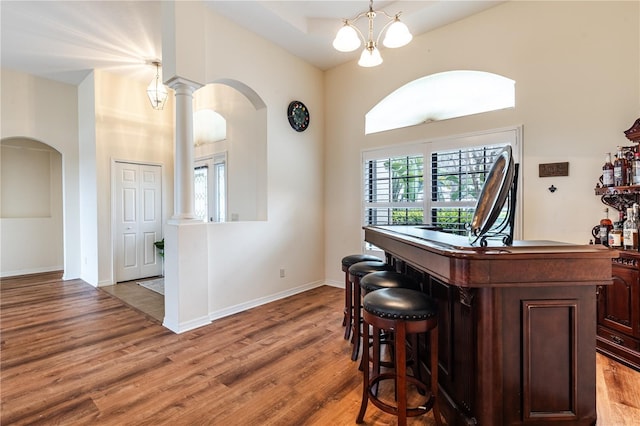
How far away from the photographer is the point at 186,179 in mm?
3150

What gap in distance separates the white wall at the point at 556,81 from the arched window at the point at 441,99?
0.17m

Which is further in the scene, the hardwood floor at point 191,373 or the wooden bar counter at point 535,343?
the hardwood floor at point 191,373

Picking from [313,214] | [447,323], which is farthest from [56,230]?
[447,323]

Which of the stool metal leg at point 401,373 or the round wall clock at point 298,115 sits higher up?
the round wall clock at point 298,115

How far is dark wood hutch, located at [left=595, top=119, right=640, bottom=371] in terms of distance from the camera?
88.4 inches

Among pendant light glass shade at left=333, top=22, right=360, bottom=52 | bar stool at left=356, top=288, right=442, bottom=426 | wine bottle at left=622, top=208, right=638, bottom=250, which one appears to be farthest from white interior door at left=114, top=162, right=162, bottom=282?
wine bottle at left=622, top=208, right=638, bottom=250

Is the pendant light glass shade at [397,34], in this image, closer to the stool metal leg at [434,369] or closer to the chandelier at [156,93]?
the stool metal leg at [434,369]

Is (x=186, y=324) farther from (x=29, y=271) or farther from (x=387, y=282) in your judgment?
(x=29, y=271)

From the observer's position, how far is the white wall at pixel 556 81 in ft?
8.63

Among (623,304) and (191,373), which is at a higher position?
(623,304)

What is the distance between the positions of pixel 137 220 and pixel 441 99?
5265 mm

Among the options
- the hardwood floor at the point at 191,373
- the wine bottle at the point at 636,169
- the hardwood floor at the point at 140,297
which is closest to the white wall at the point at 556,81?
the wine bottle at the point at 636,169

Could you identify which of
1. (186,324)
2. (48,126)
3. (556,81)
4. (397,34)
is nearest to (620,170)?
(556,81)

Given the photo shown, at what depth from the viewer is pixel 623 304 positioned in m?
2.32
